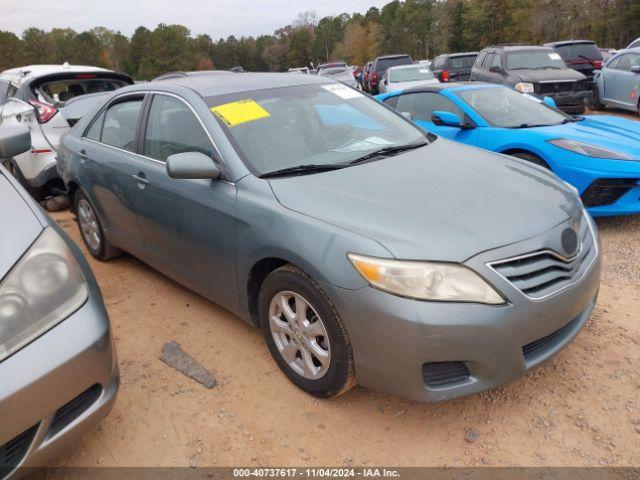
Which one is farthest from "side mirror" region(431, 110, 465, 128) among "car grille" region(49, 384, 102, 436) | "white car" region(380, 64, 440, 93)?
"white car" region(380, 64, 440, 93)

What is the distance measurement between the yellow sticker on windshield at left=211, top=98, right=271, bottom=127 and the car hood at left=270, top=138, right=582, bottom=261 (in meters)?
0.55

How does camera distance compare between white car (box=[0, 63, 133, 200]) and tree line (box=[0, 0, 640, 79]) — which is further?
tree line (box=[0, 0, 640, 79])

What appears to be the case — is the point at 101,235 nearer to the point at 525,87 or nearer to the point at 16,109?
the point at 16,109

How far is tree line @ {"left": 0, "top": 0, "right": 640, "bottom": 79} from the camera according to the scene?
40.5 m

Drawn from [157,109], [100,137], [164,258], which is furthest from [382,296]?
[100,137]

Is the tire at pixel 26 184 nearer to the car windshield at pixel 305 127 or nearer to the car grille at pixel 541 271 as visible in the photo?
the car windshield at pixel 305 127

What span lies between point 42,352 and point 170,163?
1.20 meters

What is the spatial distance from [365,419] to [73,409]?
129cm

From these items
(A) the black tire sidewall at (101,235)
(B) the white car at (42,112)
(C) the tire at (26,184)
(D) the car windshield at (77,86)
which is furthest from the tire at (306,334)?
(D) the car windshield at (77,86)

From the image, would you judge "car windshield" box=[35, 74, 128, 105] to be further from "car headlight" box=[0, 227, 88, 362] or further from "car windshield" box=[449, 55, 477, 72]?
"car windshield" box=[449, 55, 477, 72]

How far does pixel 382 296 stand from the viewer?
203 cm

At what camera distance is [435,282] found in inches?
79.6

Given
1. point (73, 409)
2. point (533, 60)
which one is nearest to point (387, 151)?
point (73, 409)

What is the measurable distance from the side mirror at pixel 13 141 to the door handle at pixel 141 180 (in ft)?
2.14
